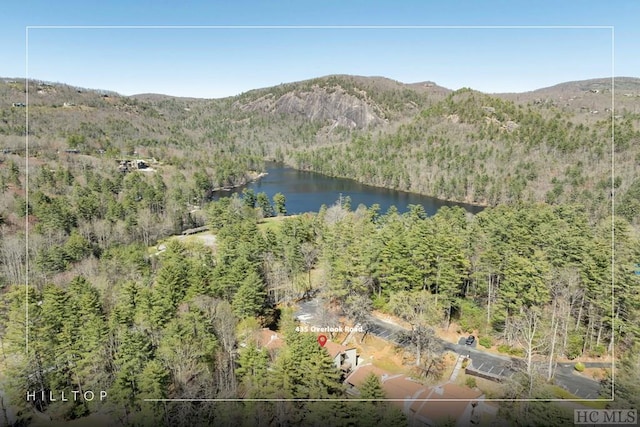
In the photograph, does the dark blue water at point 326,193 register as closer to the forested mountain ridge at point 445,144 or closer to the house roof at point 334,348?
the forested mountain ridge at point 445,144

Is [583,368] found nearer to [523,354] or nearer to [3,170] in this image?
[523,354]

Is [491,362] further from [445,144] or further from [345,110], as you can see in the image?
[345,110]

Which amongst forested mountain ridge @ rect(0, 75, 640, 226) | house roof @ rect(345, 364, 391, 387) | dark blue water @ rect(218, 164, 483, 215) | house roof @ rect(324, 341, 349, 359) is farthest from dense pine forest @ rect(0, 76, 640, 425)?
dark blue water @ rect(218, 164, 483, 215)

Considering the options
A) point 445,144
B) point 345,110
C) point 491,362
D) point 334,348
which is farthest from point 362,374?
point 345,110

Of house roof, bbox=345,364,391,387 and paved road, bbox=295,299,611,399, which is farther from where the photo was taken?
paved road, bbox=295,299,611,399

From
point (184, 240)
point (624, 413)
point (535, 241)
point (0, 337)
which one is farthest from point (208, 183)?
point (624, 413)

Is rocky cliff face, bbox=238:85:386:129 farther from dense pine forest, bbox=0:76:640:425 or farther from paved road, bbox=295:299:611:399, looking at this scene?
paved road, bbox=295:299:611:399

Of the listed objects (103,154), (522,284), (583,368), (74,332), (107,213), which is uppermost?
(103,154)
